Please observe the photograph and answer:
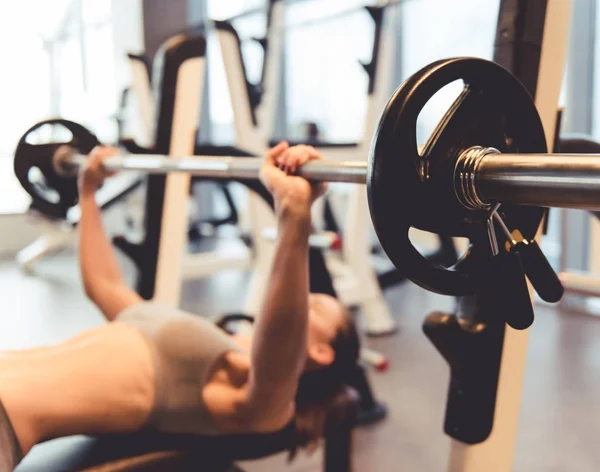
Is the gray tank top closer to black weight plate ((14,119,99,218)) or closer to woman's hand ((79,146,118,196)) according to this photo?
woman's hand ((79,146,118,196))

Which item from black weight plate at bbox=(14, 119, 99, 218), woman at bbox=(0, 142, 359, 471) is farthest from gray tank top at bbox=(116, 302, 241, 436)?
black weight plate at bbox=(14, 119, 99, 218)

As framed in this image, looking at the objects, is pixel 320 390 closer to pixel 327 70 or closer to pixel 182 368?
pixel 182 368

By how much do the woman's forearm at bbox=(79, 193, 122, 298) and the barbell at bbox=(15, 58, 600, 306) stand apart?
106 cm

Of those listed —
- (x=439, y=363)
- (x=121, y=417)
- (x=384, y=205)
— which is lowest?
(x=439, y=363)

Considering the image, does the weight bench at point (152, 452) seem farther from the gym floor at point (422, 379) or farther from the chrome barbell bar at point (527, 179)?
the chrome barbell bar at point (527, 179)

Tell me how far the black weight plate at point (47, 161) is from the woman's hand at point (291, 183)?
2.88ft

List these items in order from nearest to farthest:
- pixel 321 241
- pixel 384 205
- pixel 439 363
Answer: pixel 384 205
pixel 321 241
pixel 439 363

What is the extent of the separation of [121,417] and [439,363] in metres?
1.54

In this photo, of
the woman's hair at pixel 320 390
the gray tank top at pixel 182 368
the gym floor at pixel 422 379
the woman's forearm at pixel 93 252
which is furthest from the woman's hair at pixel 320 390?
the woman's forearm at pixel 93 252

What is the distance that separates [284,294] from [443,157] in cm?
48

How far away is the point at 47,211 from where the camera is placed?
1.72 meters

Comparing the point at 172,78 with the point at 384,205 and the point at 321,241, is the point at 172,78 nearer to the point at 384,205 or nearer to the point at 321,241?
the point at 321,241

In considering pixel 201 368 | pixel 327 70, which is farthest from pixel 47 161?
pixel 327 70

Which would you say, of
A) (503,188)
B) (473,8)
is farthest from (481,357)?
(473,8)
